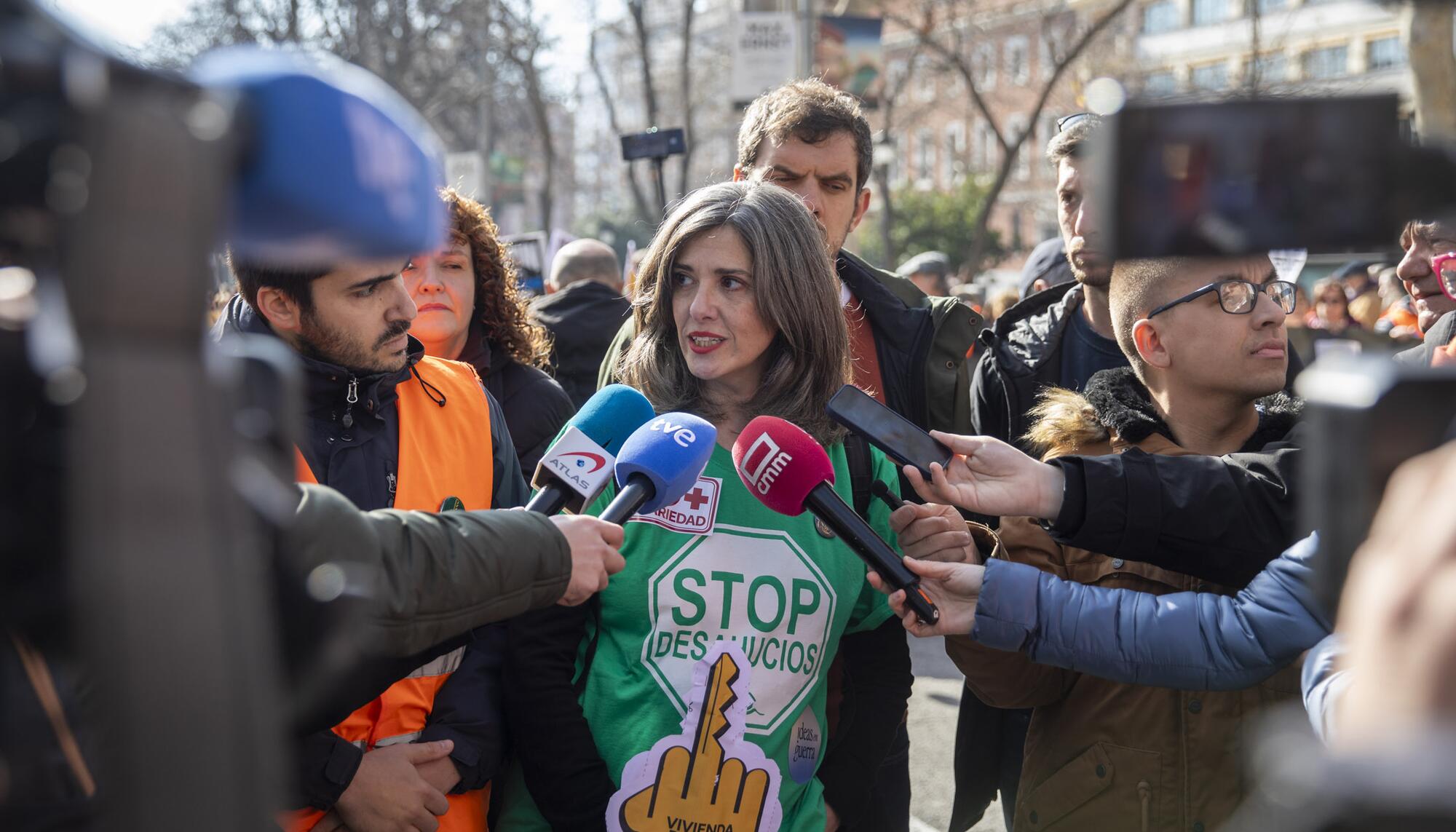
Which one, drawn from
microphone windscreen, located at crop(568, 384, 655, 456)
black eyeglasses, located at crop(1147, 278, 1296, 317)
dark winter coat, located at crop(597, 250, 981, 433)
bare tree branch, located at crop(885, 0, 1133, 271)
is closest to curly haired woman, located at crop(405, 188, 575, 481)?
dark winter coat, located at crop(597, 250, 981, 433)

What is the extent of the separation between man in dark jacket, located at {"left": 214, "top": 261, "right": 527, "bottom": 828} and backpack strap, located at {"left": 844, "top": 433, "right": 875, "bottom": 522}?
872mm

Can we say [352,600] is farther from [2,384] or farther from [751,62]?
[751,62]

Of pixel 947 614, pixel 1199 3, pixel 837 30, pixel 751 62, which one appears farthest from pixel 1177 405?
pixel 1199 3

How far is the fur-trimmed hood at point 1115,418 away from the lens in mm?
2676

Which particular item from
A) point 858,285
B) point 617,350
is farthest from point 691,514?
point 858,285

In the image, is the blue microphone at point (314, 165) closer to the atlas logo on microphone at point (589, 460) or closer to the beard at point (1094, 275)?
the atlas logo on microphone at point (589, 460)

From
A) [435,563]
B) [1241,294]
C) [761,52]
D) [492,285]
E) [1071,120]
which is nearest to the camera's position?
[435,563]

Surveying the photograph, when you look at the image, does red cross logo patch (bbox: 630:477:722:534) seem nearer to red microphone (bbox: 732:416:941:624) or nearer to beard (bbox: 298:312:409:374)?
red microphone (bbox: 732:416:941:624)

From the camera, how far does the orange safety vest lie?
246cm

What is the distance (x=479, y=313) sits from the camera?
152 inches

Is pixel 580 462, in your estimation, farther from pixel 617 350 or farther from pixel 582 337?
pixel 582 337

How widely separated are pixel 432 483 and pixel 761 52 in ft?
24.5

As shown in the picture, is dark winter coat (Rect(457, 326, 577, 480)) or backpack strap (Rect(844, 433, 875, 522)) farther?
dark winter coat (Rect(457, 326, 577, 480))

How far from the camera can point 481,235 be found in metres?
3.89
